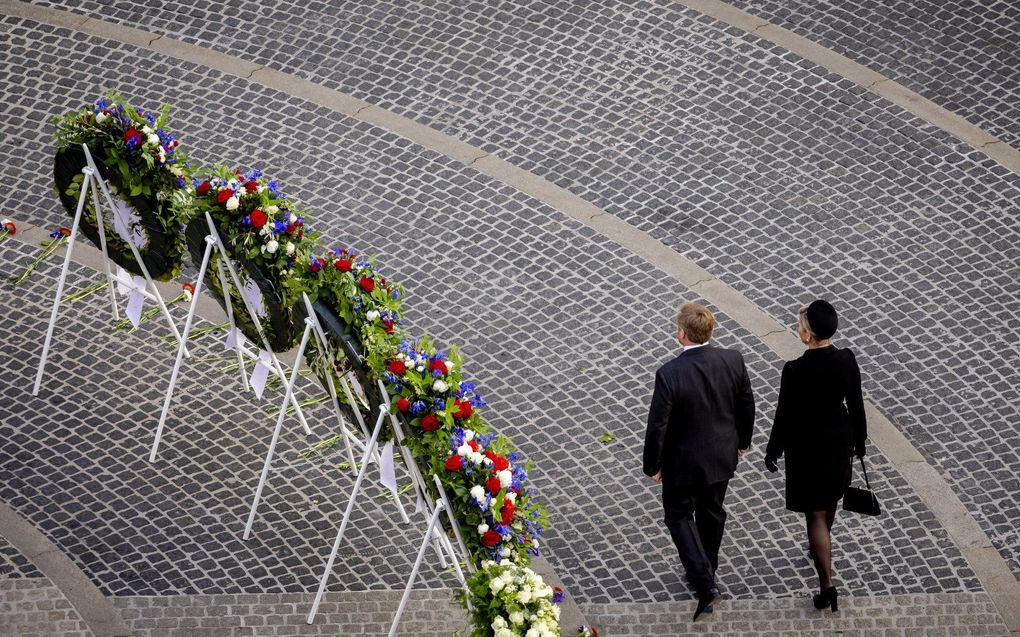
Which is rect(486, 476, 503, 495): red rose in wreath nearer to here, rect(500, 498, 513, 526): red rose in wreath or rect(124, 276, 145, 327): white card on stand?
rect(500, 498, 513, 526): red rose in wreath

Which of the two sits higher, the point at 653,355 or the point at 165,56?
the point at 165,56

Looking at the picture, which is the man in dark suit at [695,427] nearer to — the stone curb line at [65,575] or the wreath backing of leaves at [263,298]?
the wreath backing of leaves at [263,298]

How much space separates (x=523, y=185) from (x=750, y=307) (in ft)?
6.91

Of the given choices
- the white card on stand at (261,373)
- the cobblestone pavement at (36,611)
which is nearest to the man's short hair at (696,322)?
the white card on stand at (261,373)

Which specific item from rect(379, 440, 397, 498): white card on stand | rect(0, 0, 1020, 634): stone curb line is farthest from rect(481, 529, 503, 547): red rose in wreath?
rect(0, 0, 1020, 634): stone curb line

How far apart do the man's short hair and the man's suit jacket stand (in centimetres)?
7

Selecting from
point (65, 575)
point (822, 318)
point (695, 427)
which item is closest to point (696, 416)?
point (695, 427)

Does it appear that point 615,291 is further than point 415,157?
No

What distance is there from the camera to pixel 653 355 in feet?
29.6

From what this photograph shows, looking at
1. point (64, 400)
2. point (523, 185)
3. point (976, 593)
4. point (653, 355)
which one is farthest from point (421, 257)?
point (976, 593)

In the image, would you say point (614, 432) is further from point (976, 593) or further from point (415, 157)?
point (415, 157)

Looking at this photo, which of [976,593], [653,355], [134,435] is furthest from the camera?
[653,355]

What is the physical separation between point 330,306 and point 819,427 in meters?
2.63

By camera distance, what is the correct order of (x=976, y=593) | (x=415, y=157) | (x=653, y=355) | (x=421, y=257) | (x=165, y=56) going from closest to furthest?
(x=976, y=593) → (x=653, y=355) → (x=421, y=257) → (x=415, y=157) → (x=165, y=56)
